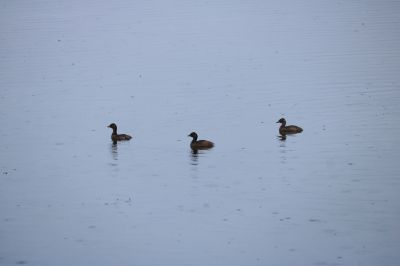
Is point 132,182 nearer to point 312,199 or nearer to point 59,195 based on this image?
point 59,195

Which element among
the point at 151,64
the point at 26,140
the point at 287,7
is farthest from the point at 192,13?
the point at 26,140

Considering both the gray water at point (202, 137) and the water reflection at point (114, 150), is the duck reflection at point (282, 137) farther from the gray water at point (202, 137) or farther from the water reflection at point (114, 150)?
the water reflection at point (114, 150)

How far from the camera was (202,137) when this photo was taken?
1308 inches

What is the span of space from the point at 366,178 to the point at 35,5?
5416 cm

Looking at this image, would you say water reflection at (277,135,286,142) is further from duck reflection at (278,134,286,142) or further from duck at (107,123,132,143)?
duck at (107,123,132,143)

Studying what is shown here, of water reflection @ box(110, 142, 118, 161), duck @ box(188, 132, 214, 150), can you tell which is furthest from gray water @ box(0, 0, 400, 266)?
duck @ box(188, 132, 214, 150)

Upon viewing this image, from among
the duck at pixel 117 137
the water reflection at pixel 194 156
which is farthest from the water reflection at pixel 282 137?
the duck at pixel 117 137

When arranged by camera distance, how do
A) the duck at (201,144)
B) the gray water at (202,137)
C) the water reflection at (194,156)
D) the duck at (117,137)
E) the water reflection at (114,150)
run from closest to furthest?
the gray water at (202,137) < the water reflection at (194,156) < the water reflection at (114,150) < the duck at (201,144) < the duck at (117,137)

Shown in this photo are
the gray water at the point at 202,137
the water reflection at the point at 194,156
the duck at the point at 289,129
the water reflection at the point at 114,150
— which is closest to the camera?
the gray water at the point at 202,137

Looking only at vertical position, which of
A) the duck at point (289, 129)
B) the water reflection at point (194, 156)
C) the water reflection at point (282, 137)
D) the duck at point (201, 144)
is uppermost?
the duck at point (289, 129)

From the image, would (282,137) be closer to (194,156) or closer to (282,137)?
(282,137)

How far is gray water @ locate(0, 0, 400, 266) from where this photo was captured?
21.6 metres

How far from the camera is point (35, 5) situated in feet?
244

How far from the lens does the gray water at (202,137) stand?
70.9 ft
